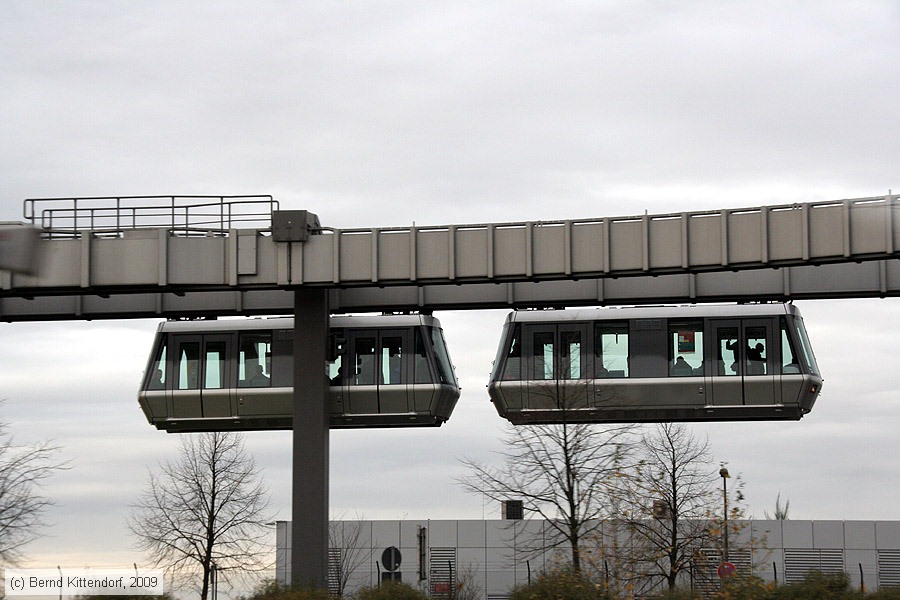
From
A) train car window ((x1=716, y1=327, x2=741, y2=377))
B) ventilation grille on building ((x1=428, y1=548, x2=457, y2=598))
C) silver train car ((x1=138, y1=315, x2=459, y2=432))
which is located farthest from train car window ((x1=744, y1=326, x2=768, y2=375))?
ventilation grille on building ((x1=428, y1=548, x2=457, y2=598))

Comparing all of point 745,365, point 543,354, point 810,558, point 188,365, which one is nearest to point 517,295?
point 543,354

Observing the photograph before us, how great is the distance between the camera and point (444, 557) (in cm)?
5344

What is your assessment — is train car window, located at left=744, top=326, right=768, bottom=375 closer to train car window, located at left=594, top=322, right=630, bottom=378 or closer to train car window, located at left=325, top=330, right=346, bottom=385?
train car window, located at left=594, top=322, right=630, bottom=378

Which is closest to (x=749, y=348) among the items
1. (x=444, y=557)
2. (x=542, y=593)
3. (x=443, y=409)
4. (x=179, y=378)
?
(x=443, y=409)

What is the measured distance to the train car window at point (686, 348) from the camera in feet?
103

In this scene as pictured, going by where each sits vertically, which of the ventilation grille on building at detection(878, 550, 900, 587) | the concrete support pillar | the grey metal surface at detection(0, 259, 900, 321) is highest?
the grey metal surface at detection(0, 259, 900, 321)

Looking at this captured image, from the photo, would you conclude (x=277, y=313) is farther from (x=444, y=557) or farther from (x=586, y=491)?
(x=444, y=557)

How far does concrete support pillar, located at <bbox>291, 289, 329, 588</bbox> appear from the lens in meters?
27.2

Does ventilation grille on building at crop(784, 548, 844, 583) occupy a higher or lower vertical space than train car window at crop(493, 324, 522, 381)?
lower

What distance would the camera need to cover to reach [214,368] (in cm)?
3234

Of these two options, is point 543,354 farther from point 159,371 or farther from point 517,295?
point 159,371

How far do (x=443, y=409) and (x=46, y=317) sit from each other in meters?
11.0

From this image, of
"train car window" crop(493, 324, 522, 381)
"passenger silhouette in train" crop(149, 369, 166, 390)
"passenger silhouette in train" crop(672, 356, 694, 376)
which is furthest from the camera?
"passenger silhouette in train" crop(149, 369, 166, 390)

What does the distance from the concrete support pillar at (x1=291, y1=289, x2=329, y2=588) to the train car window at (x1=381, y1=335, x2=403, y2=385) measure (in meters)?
2.90
